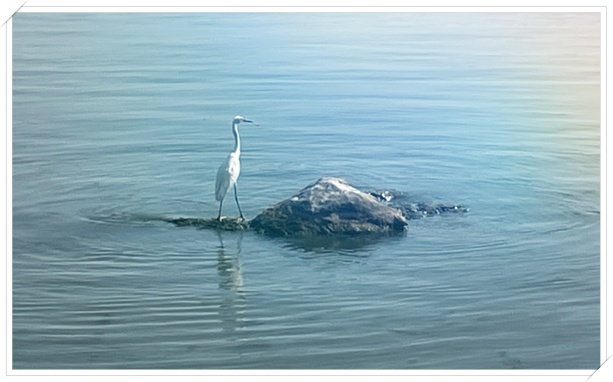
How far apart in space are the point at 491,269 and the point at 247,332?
136cm

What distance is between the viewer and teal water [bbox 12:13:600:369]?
5598 mm

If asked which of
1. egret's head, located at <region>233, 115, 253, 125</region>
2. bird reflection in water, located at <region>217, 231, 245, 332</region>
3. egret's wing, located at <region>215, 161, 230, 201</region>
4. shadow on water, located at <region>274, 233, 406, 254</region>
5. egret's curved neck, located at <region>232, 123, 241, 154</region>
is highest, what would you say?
egret's head, located at <region>233, 115, 253, 125</region>

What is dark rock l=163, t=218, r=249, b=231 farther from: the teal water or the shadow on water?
the shadow on water

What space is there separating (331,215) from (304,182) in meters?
0.33

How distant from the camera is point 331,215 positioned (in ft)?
20.1

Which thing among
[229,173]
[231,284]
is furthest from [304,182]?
[231,284]

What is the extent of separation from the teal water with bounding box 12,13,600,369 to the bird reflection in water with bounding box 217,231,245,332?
0.03 ft

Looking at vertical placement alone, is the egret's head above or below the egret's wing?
above

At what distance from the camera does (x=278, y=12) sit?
612cm

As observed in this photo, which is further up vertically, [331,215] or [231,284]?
[331,215]

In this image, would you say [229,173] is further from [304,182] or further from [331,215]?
[331,215]

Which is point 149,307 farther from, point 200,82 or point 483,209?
point 483,209

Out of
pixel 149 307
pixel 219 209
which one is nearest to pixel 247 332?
pixel 149 307

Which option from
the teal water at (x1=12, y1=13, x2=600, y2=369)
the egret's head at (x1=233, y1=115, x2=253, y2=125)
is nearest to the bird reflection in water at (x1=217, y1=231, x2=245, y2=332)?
the teal water at (x1=12, y1=13, x2=600, y2=369)
